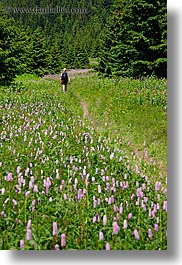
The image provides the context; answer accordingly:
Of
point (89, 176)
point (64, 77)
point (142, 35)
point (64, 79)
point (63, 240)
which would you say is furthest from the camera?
point (64, 77)

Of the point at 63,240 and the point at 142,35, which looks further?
the point at 142,35

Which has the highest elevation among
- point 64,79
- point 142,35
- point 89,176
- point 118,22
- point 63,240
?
point 118,22

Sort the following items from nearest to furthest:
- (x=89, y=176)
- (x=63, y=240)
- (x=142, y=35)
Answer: (x=63, y=240), (x=89, y=176), (x=142, y=35)

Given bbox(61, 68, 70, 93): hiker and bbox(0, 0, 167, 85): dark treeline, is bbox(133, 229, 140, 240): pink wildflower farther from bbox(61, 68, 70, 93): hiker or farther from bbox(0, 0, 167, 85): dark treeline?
bbox(61, 68, 70, 93): hiker

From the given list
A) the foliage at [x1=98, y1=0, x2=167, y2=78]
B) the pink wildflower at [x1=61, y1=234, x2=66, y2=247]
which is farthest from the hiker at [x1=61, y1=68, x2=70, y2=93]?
the pink wildflower at [x1=61, y1=234, x2=66, y2=247]

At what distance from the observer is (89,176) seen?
422cm

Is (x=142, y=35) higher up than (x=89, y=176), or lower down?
higher up

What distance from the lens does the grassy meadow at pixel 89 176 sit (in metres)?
3.67

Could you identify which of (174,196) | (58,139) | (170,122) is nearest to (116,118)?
(58,139)

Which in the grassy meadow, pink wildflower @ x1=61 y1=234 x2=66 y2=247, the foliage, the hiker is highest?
the foliage

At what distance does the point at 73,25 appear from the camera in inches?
216

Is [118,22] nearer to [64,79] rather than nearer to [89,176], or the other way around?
[64,79]

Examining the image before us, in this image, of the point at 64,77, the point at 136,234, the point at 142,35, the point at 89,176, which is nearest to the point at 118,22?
the point at 142,35

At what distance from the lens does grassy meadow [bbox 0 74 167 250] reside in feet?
12.0
